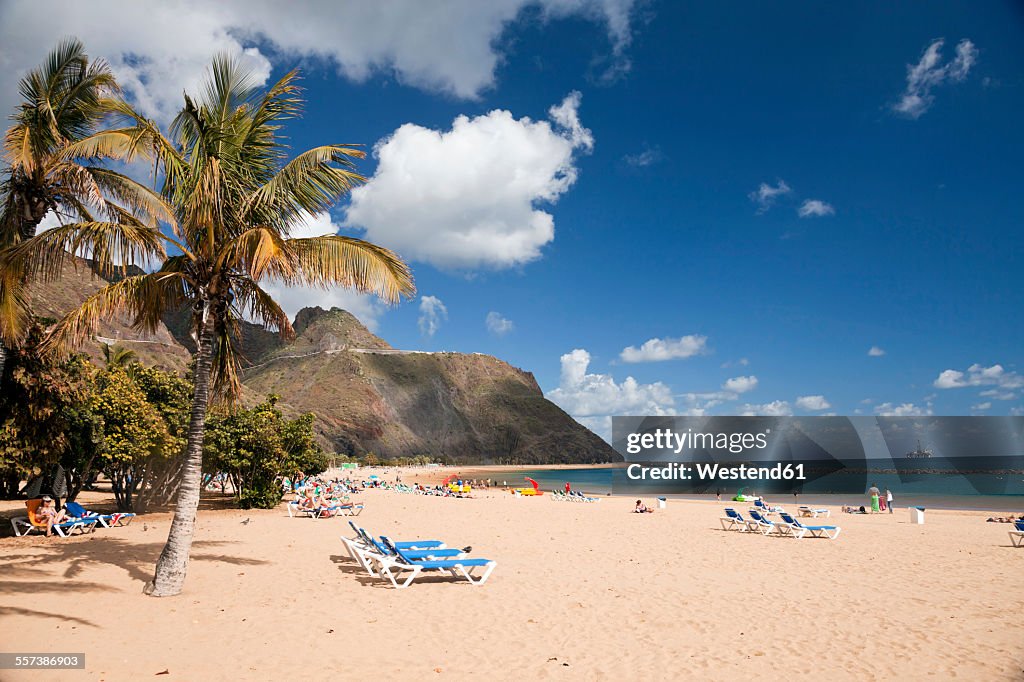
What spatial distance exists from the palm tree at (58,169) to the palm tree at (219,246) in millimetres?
690

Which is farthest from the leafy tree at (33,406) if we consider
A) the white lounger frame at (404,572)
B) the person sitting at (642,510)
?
the person sitting at (642,510)

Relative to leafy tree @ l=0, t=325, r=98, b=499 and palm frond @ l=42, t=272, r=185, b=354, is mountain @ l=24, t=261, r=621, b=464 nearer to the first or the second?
leafy tree @ l=0, t=325, r=98, b=499

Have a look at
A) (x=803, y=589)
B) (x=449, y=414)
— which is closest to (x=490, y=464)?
(x=449, y=414)

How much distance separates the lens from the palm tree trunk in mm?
7461

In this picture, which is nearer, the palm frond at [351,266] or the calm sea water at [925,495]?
the palm frond at [351,266]

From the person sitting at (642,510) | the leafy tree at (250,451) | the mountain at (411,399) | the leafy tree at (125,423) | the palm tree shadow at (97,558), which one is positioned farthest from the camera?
the mountain at (411,399)

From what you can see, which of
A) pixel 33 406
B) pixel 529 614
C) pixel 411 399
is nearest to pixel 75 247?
pixel 33 406

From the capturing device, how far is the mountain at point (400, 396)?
381ft

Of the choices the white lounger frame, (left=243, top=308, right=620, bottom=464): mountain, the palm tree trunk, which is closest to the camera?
the palm tree trunk

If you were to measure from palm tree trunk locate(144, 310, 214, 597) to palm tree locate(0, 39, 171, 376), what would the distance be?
207 cm

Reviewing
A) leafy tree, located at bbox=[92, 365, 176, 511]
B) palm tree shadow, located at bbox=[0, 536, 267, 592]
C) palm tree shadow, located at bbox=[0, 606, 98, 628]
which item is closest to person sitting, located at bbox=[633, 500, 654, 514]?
palm tree shadow, located at bbox=[0, 536, 267, 592]

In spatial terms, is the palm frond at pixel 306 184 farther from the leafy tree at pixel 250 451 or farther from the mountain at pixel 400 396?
the mountain at pixel 400 396

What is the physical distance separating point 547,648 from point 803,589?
5.14 m

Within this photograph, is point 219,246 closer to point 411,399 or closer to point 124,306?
point 124,306
